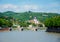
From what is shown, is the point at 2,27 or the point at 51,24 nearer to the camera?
the point at 2,27

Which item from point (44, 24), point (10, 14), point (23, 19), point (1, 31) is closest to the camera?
point (10, 14)

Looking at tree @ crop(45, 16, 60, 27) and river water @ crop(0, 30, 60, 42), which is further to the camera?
tree @ crop(45, 16, 60, 27)

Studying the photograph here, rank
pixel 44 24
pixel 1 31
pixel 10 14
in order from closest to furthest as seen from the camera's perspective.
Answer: pixel 10 14 → pixel 1 31 → pixel 44 24

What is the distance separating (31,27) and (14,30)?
80 centimetres

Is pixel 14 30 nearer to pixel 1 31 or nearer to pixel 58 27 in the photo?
pixel 1 31

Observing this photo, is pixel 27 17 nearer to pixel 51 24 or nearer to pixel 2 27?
pixel 2 27

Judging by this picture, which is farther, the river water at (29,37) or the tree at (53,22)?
the tree at (53,22)

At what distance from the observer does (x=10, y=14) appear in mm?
9719

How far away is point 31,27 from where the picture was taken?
501 inches

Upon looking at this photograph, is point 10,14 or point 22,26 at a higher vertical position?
point 10,14

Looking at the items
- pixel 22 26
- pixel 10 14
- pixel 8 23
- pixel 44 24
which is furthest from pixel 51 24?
pixel 10 14

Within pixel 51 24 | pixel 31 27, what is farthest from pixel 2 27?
pixel 51 24

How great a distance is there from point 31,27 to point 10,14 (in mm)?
3137

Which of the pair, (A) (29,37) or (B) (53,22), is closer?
(A) (29,37)
